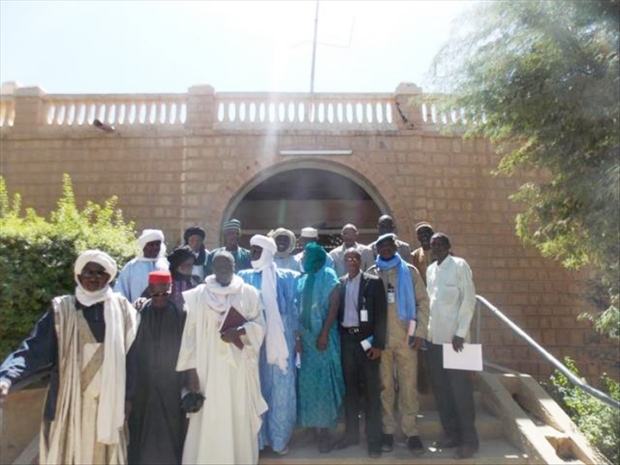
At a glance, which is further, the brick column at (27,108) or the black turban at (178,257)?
the brick column at (27,108)

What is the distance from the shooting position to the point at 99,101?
30.5ft

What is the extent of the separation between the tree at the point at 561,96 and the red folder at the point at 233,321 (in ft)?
11.7

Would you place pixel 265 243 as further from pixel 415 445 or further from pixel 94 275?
pixel 415 445

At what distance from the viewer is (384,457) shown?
4223 mm

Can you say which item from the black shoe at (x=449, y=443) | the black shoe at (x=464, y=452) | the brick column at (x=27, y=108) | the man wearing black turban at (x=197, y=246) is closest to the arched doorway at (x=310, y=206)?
the brick column at (x=27, y=108)

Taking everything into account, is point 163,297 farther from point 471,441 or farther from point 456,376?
point 471,441

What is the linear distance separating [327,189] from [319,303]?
6.87 meters

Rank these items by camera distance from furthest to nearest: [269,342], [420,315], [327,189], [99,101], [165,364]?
[327,189] → [99,101] → [420,315] → [269,342] → [165,364]

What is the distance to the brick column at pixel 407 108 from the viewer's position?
9.00 m

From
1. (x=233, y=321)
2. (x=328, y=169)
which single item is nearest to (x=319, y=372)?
(x=233, y=321)

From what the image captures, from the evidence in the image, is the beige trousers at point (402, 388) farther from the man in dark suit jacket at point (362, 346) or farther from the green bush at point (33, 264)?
the green bush at point (33, 264)

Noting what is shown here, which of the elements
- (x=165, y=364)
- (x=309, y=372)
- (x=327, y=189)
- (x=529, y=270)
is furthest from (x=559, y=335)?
(x=165, y=364)

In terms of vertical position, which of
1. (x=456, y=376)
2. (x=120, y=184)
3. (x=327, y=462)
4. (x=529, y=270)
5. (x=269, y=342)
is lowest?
(x=327, y=462)

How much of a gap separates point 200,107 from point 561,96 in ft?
19.2
